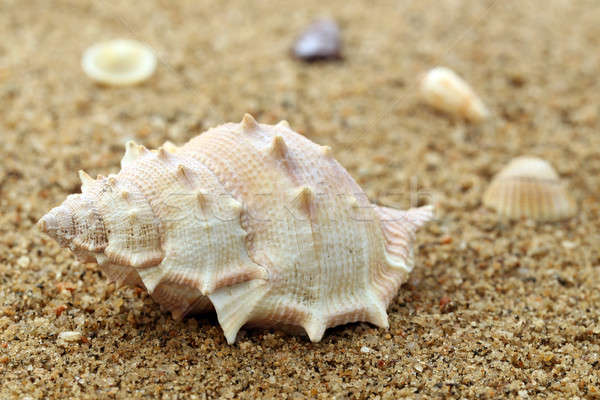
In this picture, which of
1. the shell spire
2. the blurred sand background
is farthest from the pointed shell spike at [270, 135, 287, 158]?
the blurred sand background

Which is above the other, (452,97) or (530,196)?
(452,97)

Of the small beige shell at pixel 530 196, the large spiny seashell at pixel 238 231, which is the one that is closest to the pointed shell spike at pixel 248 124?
the large spiny seashell at pixel 238 231

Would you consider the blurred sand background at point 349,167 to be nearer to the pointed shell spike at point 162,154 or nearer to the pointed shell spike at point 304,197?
the pointed shell spike at point 304,197

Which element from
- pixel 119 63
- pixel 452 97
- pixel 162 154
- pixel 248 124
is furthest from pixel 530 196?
pixel 119 63

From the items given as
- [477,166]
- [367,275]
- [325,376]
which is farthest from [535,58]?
[325,376]

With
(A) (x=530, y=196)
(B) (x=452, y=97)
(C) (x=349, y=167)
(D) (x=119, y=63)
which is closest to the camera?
(A) (x=530, y=196)

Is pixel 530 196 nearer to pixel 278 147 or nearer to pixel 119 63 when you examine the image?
pixel 278 147
